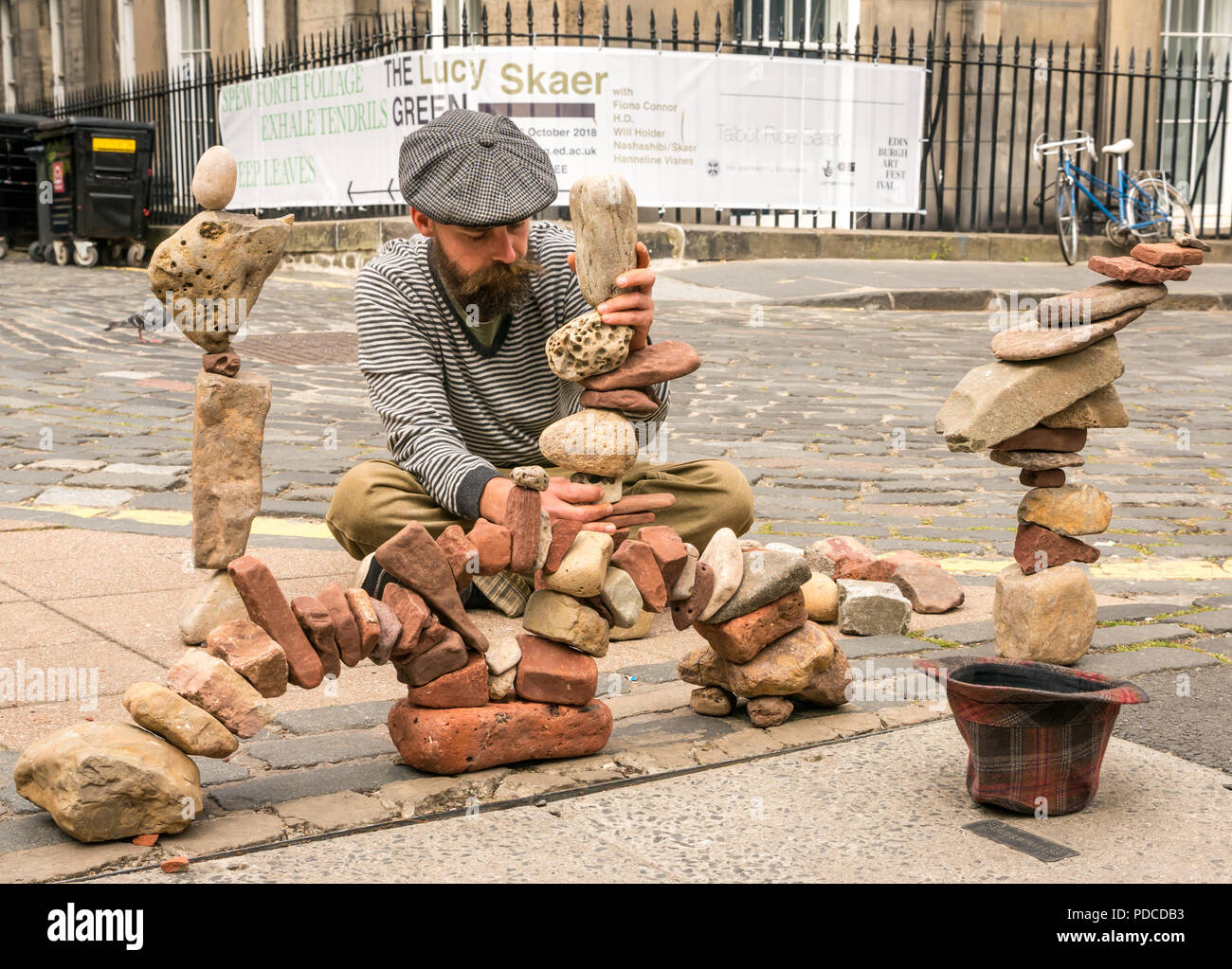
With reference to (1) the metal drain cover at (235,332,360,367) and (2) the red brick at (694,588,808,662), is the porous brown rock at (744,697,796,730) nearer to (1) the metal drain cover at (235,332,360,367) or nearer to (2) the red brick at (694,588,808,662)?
(2) the red brick at (694,588,808,662)

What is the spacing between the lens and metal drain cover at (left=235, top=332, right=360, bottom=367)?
376 inches

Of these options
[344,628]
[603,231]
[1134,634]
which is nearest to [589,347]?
[603,231]

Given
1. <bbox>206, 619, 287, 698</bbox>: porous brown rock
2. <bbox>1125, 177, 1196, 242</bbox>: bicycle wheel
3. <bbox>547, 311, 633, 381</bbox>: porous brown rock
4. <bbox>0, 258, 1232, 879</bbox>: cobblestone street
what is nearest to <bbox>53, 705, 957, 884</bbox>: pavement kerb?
<bbox>0, 258, 1232, 879</bbox>: cobblestone street

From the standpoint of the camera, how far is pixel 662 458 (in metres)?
6.18

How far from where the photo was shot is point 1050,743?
271 cm

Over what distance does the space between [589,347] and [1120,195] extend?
13536 millimetres

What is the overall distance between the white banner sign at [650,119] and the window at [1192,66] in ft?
13.2

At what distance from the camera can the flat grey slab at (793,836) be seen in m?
2.46

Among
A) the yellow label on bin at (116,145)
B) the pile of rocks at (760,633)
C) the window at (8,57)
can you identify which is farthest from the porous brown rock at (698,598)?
the window at (8,57)

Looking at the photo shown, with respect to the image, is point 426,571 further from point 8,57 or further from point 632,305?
point 8,57

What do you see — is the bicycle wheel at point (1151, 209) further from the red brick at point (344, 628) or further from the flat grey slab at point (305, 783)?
the red brick at point (344, 628)

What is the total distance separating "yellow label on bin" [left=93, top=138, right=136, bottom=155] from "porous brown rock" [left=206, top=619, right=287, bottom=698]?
1502cm

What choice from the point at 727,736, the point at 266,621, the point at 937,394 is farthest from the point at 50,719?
the point at 937,394

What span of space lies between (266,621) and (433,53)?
11.9 m
